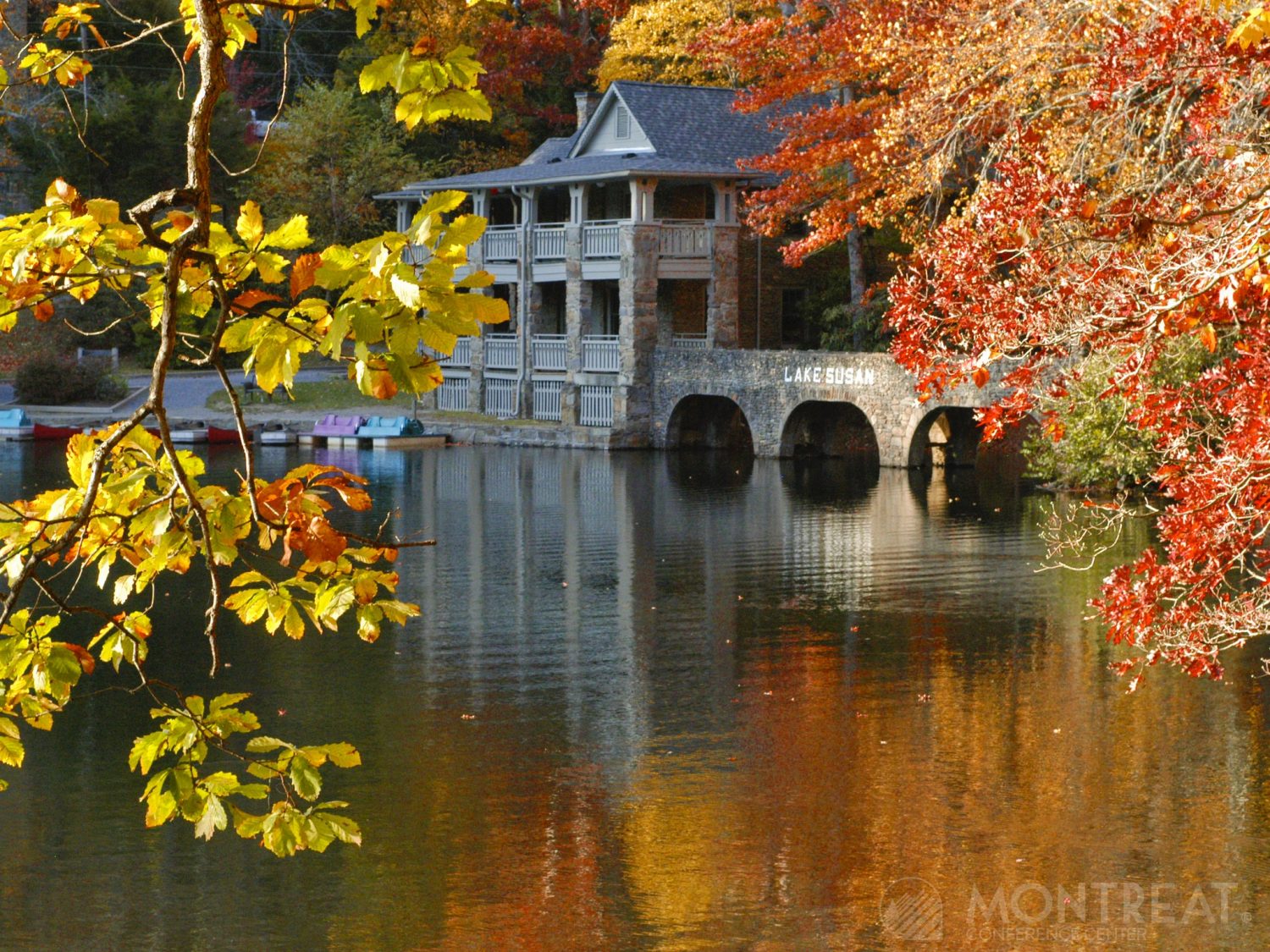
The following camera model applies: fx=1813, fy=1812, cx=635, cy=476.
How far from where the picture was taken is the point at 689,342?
149 feet

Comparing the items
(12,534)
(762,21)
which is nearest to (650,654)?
(12,534)

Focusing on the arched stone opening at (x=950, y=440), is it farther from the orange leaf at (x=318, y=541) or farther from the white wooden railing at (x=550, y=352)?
the orange leaf at (x=318, y=541)

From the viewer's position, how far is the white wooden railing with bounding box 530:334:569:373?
45.9 m

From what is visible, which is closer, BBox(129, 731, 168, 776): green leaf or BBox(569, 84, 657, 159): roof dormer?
BBox(129, 731, 168, 776): green leaf

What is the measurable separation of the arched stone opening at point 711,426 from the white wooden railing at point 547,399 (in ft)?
11.2

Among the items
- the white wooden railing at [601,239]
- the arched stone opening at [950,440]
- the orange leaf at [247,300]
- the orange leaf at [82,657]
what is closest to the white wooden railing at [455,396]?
the white wooden railing at [601,239]

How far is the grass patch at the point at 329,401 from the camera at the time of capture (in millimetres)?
49406

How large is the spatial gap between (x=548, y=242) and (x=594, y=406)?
4.78 metres

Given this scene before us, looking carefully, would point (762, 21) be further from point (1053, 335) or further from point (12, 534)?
point (12, 534)

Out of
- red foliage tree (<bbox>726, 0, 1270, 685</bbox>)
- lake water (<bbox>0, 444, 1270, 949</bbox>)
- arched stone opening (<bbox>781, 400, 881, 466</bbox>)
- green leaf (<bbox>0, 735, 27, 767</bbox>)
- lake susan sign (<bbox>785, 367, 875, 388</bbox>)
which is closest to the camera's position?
green leaf (<bbox>0, 735, 27, 767</bbox>)

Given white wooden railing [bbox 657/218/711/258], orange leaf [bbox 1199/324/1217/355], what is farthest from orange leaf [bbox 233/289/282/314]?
white wooden railing [bbox 657/218/711/258]

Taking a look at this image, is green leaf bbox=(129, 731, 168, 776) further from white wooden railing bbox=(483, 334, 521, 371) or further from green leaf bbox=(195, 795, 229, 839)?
white wooden railing bbox=(483, 334, 521, 371)

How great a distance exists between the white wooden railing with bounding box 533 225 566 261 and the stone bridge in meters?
4.69

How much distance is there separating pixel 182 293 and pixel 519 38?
52697mm
